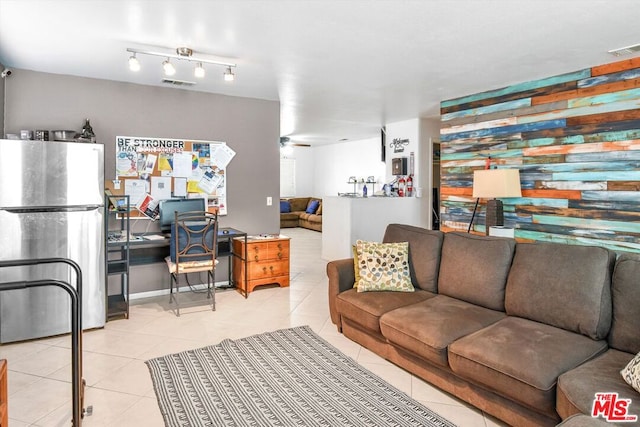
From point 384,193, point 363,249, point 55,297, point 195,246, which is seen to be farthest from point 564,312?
point 384,193

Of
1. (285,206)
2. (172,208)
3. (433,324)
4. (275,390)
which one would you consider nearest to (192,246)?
(172,208)

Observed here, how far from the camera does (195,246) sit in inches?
160

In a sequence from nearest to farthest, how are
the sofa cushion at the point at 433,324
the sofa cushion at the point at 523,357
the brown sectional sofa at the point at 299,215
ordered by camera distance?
the sofa cushion at the point at 523,357
the sofa cushion at the point at 433,324
the brown sectional sofa at the point at 299,215

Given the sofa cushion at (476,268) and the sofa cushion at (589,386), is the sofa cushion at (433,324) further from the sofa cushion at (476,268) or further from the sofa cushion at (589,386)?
the sofa cushion at (589,386)

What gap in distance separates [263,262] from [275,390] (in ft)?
7.64

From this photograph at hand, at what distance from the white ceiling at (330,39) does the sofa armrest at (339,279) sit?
185 cm

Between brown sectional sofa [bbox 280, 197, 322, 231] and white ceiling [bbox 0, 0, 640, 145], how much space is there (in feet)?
19.8

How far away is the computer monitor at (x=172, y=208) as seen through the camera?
4.40 meters

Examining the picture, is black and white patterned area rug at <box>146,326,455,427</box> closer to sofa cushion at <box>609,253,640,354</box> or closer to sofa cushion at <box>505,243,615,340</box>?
sofa cushion at <box>505,243,615,340</box>

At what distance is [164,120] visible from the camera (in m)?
4.61

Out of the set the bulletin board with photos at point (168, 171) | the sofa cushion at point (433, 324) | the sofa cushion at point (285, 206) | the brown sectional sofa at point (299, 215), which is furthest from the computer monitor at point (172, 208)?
the sofa cushion at point (285, 206)

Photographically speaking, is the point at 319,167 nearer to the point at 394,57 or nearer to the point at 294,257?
the point at 294,257

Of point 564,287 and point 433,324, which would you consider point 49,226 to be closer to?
point 433,324

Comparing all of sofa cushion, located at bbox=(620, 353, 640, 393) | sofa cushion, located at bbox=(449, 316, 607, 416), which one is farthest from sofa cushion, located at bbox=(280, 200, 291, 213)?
sofa cushion, located at bbox=(620, 353, 640, 393)
